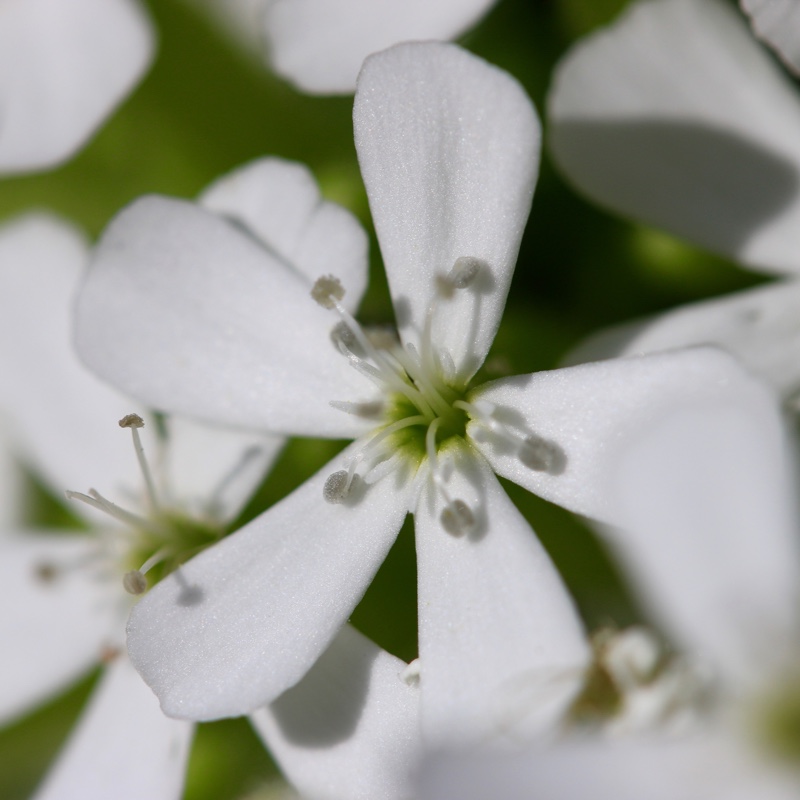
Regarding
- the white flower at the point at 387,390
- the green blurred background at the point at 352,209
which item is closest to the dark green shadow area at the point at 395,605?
the green blurred background at the point at 352,209

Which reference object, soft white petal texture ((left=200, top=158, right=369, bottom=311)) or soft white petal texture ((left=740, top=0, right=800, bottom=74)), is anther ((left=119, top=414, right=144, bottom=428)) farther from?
soft white petal texture ((left=740, top=0, right=800, bottom=74))

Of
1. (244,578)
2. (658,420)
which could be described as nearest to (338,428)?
(244,578)

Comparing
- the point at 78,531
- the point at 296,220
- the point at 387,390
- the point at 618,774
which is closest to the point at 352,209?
the point at 296,220

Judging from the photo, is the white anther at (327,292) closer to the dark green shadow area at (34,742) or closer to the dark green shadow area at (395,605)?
the dark green shadow area at (395,605)

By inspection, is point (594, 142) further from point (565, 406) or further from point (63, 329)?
point (63, 329)

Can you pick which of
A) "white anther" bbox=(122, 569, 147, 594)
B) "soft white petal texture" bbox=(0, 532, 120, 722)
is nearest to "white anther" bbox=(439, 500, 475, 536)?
"white anther" bbox=(122, 569, 147, 594)

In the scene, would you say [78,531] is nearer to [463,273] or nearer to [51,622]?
[51,622]

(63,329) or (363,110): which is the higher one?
(363,110)
